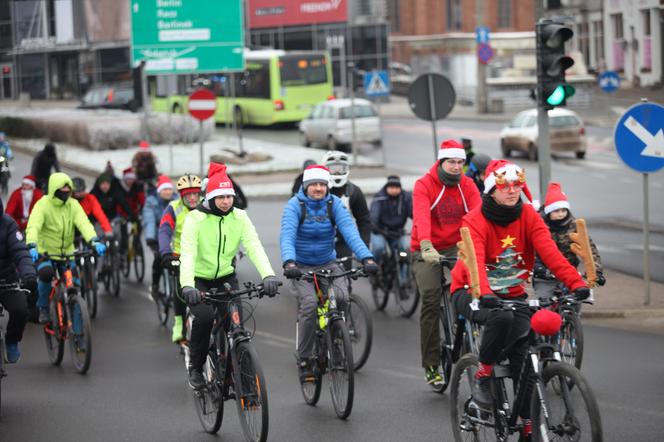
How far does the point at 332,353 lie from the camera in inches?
380

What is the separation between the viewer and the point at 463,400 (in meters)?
8.02

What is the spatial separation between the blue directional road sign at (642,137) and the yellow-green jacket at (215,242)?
577cm

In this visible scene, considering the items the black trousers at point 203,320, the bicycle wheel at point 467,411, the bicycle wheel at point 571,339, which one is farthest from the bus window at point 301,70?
the bicycle wheel at point 467,411

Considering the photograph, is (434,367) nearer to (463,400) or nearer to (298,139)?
(463,400)

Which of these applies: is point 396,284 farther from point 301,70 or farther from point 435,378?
point 301,70

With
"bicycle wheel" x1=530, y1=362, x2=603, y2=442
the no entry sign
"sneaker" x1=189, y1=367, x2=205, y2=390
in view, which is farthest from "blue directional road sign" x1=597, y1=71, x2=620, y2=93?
"bicycle wheel" x1=530, y1=362, x2=603, y2=442

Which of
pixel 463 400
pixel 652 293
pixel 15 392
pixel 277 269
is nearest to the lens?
pixel 463 400

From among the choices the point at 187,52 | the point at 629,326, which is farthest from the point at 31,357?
the point at 187,52

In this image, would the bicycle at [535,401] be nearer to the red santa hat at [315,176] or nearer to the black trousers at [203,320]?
the black trousers at [203,320]

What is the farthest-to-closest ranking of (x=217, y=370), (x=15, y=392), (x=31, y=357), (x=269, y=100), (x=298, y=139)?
(x=269, y=100), (x=298, y=139), (x=31, y=357), (x=15, y=392), (x=217, y=370)

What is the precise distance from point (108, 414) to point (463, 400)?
10.6 feet

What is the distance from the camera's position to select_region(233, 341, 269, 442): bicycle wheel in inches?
326

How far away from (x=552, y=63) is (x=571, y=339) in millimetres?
4662

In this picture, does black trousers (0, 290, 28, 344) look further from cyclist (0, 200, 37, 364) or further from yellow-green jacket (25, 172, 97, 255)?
yellow-green jacket (25, 172, 97, 255)
